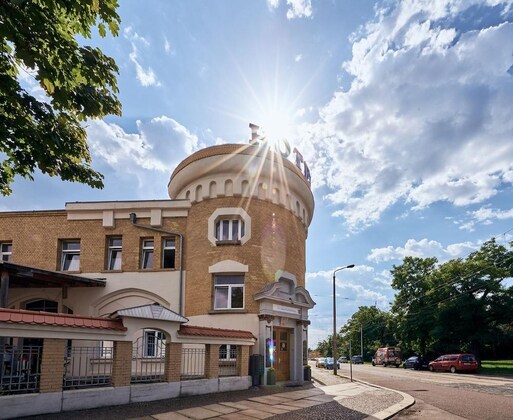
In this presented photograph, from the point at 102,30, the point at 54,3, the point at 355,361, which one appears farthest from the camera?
the point at 355,361

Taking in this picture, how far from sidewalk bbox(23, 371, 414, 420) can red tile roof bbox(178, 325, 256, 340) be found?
1822 millimetres

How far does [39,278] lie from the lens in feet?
54.5

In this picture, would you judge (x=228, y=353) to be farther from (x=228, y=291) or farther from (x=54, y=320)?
(x=54, y=320)

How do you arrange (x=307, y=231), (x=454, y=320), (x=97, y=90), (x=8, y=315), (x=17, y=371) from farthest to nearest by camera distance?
(x=454, y=320)
(x=307, y=231)
(x=17, y=371)
(x=8, y=315)
(x=97, y=90)

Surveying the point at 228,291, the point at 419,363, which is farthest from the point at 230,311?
the point at 419,363

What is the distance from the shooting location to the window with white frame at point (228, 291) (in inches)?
719

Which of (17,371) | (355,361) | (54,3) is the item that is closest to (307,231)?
(17,371)

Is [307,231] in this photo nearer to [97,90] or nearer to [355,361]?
[97,90]

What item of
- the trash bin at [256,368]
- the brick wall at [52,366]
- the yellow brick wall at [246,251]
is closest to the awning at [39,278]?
the yellow brick wall at [246,251]

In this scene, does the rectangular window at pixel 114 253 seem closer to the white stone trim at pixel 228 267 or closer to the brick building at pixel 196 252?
the brick building at pixel 196 252

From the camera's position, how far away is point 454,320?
36031mm

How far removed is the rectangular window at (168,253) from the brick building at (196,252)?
2.0 inches

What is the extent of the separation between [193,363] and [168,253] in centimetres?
760

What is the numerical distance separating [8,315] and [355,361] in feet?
197
